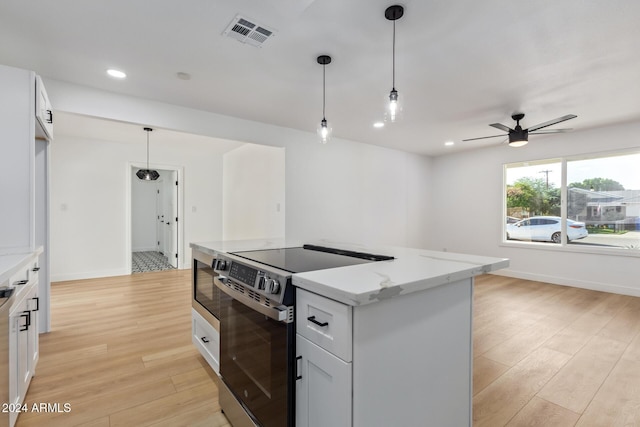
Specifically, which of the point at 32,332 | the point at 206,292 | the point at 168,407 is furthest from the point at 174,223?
the point at 168,407

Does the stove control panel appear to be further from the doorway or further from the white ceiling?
the doorway

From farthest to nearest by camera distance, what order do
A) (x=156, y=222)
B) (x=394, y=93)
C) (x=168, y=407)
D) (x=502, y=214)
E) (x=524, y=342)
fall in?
(x=156, y=222) → (x=502, y=214) → (x=524, y=342) → (x=394, y=93) → (x=168, y=407)

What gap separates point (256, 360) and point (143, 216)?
831cm

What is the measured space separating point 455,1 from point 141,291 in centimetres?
483

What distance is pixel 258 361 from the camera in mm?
1374

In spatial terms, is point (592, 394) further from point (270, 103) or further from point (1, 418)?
point (270, 103)

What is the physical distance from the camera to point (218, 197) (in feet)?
21.2

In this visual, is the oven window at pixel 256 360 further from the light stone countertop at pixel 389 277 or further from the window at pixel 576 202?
the window at pixel 576 202

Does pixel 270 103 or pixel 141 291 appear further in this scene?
pixel 141 291

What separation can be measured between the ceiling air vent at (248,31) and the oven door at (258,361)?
1.76m

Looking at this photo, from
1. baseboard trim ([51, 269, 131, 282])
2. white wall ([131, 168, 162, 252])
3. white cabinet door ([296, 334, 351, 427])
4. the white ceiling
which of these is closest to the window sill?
the white ceiling

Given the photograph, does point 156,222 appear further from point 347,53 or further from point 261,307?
point 261,307

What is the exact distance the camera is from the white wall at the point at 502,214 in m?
4.36

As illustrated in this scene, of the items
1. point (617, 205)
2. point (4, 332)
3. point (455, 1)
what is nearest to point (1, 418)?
point (4, 332)
